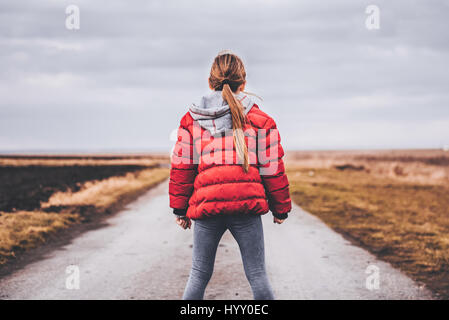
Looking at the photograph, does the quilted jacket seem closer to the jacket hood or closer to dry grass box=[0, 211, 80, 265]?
the jacket hood

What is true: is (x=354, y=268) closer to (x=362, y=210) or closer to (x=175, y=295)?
(x=175, y=295)

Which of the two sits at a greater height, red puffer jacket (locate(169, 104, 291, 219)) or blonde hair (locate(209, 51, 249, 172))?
blonde hair (locate(209, 51, 249, 172))

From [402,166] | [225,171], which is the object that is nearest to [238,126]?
[225,171]

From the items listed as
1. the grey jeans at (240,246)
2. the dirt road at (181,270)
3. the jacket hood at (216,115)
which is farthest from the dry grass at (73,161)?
the jacket hood at (216,115)

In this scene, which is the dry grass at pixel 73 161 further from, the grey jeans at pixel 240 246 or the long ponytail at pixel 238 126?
the long ponytail at pixel 238 126

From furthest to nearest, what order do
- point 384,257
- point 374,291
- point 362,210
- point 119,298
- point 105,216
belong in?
point 362,210
point 105,216
point 384,257
point 374,291
point 119,298

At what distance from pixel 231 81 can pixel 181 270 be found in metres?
3.89

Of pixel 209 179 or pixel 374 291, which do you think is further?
pixel 374 291

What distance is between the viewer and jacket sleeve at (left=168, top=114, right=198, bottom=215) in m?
2.89

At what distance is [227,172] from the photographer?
9.25 ft

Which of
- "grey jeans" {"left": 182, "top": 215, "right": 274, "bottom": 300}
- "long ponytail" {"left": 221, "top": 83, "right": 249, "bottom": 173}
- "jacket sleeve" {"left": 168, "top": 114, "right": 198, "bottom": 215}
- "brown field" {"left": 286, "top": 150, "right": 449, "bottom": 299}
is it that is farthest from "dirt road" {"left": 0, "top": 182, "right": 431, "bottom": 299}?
"long ponytail" {"left": 221, "top": 83, "right": 249, "bottom": 173}

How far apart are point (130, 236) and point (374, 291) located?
5.47 m
